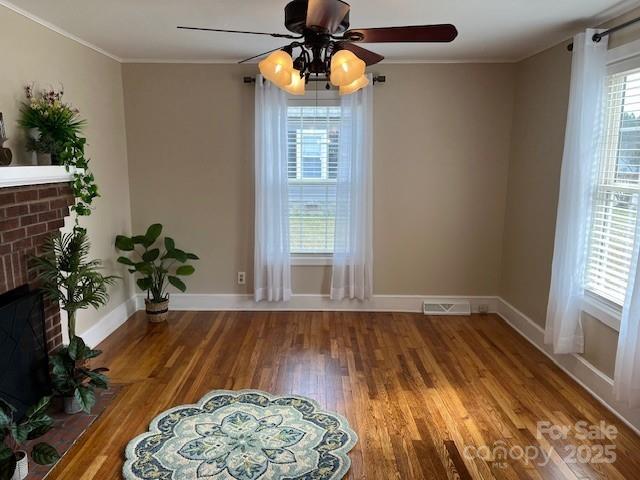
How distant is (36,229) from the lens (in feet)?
8.56

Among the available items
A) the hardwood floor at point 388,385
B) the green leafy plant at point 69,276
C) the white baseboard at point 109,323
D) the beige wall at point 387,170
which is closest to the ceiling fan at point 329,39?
the green leafy plant at point 69,276

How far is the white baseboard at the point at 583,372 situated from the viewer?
2.56 metres

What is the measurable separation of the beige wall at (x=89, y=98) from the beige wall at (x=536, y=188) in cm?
370

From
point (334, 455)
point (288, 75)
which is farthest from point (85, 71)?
point (334, 455)

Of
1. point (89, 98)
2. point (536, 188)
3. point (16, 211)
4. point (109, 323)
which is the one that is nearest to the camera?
point (16, 211)

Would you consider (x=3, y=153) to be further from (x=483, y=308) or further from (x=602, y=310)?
(x=483, y=308)

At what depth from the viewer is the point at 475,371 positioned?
3.19 m

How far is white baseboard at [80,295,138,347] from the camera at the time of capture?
3.51m

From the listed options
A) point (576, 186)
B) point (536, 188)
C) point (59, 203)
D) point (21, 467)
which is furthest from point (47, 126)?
point (536, 188)

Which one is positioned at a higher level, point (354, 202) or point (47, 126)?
point (47, 126)

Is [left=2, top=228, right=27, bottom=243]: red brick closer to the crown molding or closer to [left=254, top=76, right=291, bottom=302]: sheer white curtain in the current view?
the crown molding

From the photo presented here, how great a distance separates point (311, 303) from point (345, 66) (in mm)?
2941

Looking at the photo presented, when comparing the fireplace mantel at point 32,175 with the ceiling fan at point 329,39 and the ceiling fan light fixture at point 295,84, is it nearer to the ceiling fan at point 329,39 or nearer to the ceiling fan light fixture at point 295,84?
the ceiling fan at point 329,39

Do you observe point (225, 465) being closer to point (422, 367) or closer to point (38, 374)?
point (38, 374)
